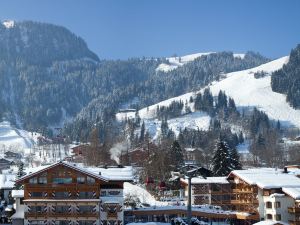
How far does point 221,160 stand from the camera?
106 meters

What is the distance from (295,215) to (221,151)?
2935 centimetres

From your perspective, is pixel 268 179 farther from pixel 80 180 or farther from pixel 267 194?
pixel 80 180

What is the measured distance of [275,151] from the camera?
186 metres

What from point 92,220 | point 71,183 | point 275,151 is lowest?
point 92,220

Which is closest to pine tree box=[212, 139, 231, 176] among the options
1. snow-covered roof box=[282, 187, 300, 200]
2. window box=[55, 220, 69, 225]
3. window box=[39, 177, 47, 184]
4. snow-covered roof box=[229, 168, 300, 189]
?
snow-covered roof box=[229, 168, 300, 189]

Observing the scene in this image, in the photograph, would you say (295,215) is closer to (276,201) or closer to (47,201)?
(276,201)

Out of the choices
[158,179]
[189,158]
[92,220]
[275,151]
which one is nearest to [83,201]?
[92,220]

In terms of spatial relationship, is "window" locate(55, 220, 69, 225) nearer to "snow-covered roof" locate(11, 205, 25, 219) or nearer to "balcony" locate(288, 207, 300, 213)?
"snow-covered roof" locate(11, 205, 25, 219)

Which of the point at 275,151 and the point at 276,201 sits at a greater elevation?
the point at 275,151

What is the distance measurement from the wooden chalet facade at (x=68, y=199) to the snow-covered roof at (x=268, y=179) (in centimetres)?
2099

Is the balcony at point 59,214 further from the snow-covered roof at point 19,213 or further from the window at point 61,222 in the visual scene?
the snow-covered roof at point 19,213

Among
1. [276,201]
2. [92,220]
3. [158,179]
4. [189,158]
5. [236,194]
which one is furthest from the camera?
[189,158]

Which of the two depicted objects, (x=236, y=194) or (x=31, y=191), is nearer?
(x=31, y=191)

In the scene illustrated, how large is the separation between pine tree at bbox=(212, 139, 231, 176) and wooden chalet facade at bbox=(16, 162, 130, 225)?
33462 millimetres
